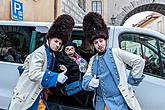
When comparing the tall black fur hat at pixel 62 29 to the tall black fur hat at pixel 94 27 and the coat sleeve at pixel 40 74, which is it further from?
the coat sleeve at pixel 40 74

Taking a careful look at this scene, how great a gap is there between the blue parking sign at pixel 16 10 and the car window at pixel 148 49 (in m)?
4.52

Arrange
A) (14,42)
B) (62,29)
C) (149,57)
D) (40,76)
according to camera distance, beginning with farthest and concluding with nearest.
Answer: (14,42) → (149,57) → (62,29) → (40,76)

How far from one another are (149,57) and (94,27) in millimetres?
981

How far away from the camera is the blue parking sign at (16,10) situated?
7320 millimetres

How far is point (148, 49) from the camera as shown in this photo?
341 centimetres

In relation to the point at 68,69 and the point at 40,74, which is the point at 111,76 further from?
the point at 68,69

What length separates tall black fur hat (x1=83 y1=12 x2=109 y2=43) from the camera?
2689mm

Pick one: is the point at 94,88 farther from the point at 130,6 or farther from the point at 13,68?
the point at 130,6

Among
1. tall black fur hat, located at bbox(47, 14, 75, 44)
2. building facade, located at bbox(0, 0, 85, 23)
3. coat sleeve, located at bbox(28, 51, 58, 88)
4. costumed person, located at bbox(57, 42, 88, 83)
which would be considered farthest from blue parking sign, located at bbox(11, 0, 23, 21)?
coat sleeve, located at bbox(28, 51, 58, 88)

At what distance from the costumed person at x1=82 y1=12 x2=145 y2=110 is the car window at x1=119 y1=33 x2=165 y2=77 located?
725 mm

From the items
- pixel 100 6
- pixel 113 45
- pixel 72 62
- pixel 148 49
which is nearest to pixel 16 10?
pixel 72 62

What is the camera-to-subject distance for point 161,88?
3258 millimetres

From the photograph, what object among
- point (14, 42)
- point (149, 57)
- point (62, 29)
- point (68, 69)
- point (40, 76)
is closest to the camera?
point (40, 76)

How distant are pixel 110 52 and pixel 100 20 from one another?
1.09 ft
